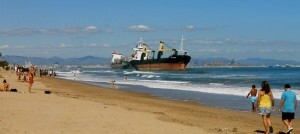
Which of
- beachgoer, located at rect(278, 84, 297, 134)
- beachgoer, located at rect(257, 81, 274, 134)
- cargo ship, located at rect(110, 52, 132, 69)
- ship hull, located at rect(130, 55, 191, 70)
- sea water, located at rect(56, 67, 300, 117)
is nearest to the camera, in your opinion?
beachgoer, located at rect(257, 81, 274, 134)

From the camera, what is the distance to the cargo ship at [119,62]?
150250 mm

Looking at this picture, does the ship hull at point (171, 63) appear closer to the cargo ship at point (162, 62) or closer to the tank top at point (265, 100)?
the cargo ship at point (162, 62)

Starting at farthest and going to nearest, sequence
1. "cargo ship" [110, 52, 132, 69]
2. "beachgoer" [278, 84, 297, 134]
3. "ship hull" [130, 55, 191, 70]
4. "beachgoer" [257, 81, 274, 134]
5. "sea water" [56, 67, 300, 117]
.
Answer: "cargo ship" [110, 52, 132, 69], "ship hull" [130, 55, 191, 70], "sea water" [56, 67, 300, 117], "beachgoer" [278, 84, 297, 134], "beachgoer" [257, 81, 274, 134]

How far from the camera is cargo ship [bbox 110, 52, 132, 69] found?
150 metres

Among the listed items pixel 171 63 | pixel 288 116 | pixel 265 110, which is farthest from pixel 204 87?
pixel 171 63

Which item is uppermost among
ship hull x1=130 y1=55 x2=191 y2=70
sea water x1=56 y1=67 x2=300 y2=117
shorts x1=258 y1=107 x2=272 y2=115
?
ship hull x1=130 y1=55 x2=191 y2=70

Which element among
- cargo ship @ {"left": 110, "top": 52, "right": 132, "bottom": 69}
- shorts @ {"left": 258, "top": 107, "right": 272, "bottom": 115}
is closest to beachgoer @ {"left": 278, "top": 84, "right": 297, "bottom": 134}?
shorts @ {"left": 258, "top": 107, "right": 272, "bottom": 115}

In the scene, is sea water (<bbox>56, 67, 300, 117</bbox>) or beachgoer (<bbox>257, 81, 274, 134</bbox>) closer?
beachgoer (<bbox>257, 81, 274, 134</bbox>)

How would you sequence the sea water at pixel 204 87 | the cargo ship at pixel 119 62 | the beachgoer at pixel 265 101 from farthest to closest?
the cargo ship at pixel 119 62 → the sea water at pixel 204 87 → the beachgoer at pixel 265 101

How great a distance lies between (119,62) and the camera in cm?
16150

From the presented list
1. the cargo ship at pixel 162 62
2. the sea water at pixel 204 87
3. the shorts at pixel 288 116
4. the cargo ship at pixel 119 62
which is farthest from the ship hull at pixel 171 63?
the shorts at pixel 288 116

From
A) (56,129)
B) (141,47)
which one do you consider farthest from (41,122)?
(141,47)

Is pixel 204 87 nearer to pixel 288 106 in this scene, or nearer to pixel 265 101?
pixel 288 106

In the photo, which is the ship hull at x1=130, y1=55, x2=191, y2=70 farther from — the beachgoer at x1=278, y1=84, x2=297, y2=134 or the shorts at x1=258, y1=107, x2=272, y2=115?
the shorts at x1=258, y1=107, x2=272, y2=115
